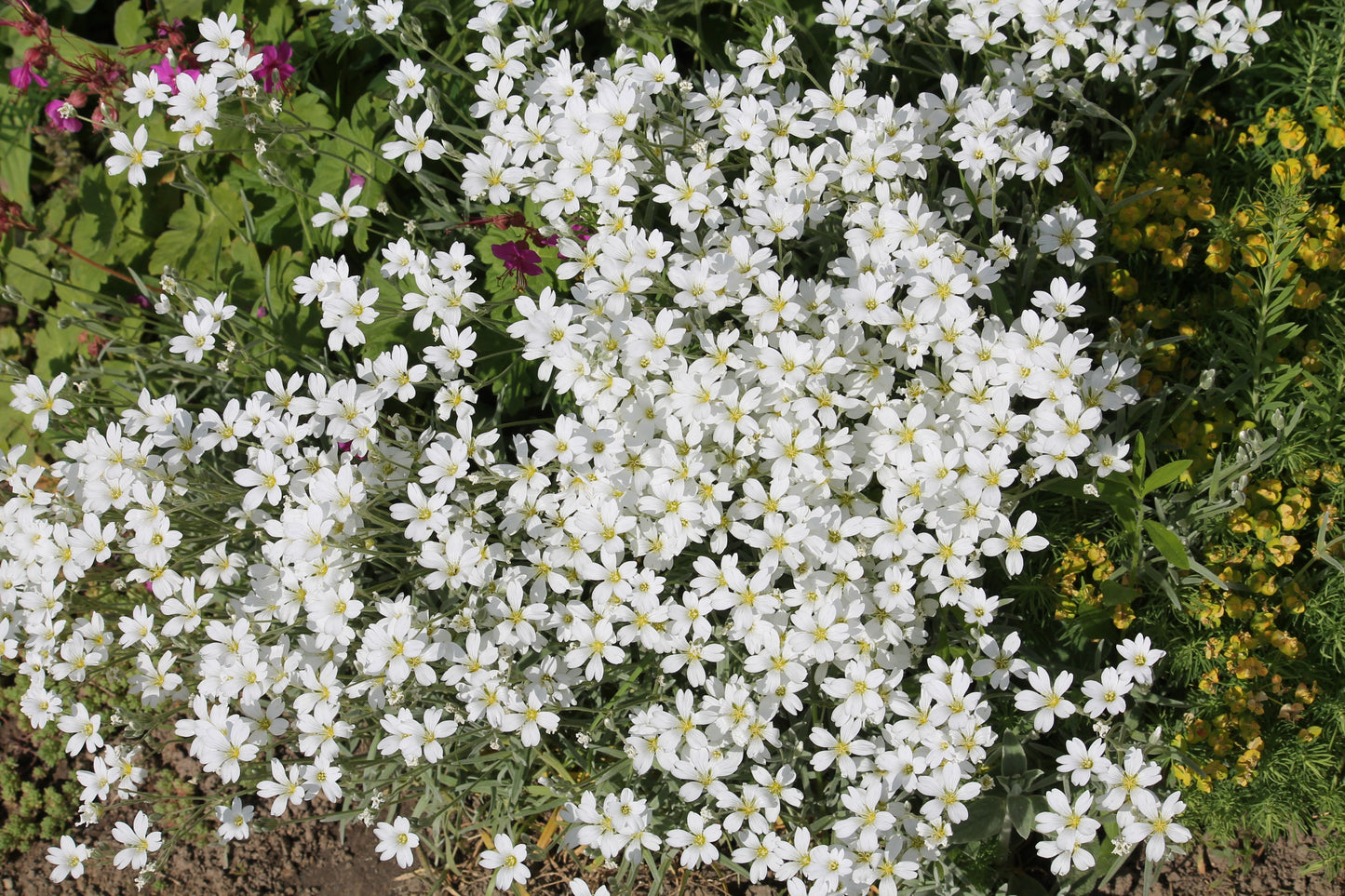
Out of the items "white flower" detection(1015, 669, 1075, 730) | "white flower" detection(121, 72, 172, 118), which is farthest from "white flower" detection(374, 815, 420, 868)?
"white flower" detection(121, 72, 172, 118)

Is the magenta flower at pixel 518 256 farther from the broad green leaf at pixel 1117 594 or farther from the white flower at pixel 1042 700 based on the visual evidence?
the broad green leaf at pixel 1117 594

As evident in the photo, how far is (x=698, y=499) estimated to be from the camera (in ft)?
10.1

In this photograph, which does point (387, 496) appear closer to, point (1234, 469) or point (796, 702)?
point (796, 702)

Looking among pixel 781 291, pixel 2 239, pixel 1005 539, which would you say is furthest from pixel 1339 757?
pixel 2 239

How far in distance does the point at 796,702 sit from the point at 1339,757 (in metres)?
2.17

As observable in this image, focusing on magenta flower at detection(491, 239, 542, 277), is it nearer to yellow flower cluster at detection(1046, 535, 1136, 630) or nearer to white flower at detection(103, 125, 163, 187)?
white flower at detection(103, 125, 163, 187)

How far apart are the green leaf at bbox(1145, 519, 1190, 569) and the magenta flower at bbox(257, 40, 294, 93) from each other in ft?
12.8

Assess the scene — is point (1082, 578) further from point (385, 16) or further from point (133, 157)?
point (133, 157)

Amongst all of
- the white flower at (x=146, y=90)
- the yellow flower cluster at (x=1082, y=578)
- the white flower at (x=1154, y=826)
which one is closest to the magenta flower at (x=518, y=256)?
the white flower at (x=146, y=90)

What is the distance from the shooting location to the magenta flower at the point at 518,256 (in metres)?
3.64

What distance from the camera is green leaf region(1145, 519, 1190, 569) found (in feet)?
9.98

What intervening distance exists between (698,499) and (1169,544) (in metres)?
1.57

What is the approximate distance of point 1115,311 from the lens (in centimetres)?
402

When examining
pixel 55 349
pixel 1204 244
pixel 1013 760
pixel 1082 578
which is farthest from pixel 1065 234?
pixel 55 349
